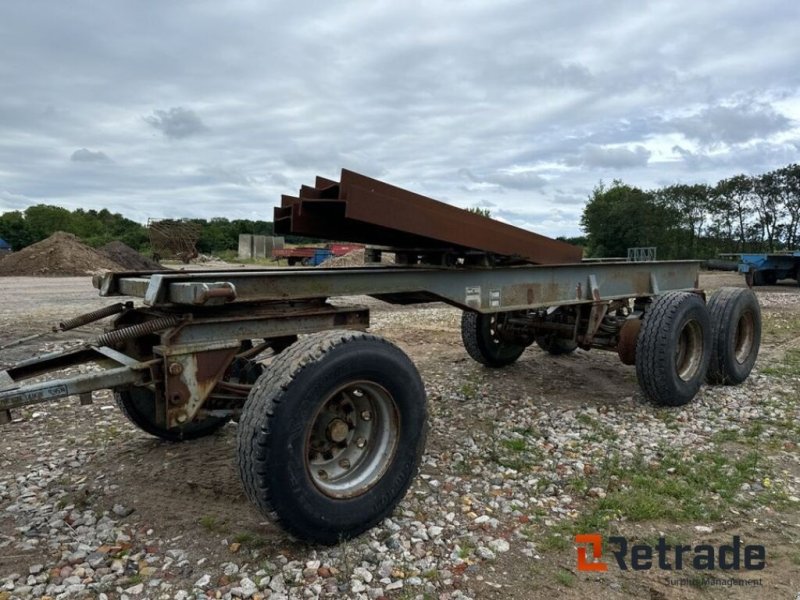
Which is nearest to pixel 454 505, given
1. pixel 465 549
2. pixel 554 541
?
pixel 465 549

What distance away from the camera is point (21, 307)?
41.5 ft

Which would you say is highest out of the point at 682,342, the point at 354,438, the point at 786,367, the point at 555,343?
the point at 682,342

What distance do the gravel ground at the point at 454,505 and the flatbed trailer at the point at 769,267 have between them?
55.1 ft

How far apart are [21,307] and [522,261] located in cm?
1194

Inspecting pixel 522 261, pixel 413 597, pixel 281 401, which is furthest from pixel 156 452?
pixel 522 261

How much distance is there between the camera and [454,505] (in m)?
3.50

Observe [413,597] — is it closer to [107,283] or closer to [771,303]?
[107,283]

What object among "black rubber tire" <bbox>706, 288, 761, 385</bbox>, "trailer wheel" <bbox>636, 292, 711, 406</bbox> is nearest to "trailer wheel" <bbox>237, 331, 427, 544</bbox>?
"trailer wheel" <bbox>636, 292, 711, 406</bbox>

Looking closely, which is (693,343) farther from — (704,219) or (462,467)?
(704,219)

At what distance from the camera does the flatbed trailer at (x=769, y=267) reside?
20.3m

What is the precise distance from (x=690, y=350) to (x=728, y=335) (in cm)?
57

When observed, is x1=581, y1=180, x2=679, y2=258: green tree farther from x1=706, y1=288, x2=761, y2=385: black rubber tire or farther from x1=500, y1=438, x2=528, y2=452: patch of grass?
x1=500, y1=438, x2=528, y2=452: patch of grass

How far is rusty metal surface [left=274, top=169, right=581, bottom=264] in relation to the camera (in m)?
3.46

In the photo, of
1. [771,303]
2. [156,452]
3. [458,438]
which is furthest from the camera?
[771,303]
